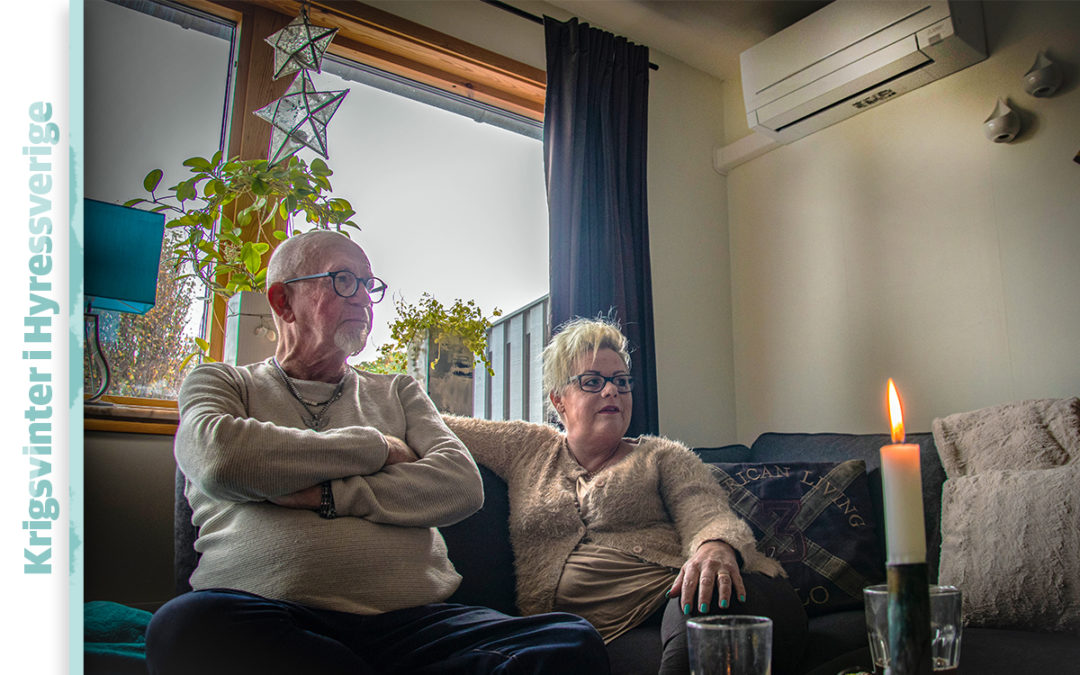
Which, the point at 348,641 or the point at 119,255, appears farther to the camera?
the point at 119,255

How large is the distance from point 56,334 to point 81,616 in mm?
545

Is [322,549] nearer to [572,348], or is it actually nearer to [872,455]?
[572,348]

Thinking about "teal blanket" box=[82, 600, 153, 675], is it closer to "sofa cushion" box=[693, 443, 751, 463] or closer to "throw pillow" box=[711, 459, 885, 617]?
"throw pillow" box=[711, 459, 885, 617]

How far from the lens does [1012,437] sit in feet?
6.24

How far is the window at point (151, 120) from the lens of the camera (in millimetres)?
2164

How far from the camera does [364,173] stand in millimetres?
2746

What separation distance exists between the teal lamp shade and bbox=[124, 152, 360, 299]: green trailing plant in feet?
0.87

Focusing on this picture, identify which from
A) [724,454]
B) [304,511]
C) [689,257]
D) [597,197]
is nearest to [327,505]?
[304,511]

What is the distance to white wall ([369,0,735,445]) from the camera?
3.32m

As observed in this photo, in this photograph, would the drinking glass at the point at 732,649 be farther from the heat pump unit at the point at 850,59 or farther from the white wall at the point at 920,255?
the heat pump unit at the point at 850,59

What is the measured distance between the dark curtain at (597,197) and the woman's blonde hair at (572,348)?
71 cm

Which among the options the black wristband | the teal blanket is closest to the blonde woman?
the black wristband

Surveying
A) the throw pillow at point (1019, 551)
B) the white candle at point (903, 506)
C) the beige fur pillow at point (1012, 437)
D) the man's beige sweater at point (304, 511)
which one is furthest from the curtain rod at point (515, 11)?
the white candle at point (903, 506)

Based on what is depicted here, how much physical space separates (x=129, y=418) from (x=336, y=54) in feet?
4.86
